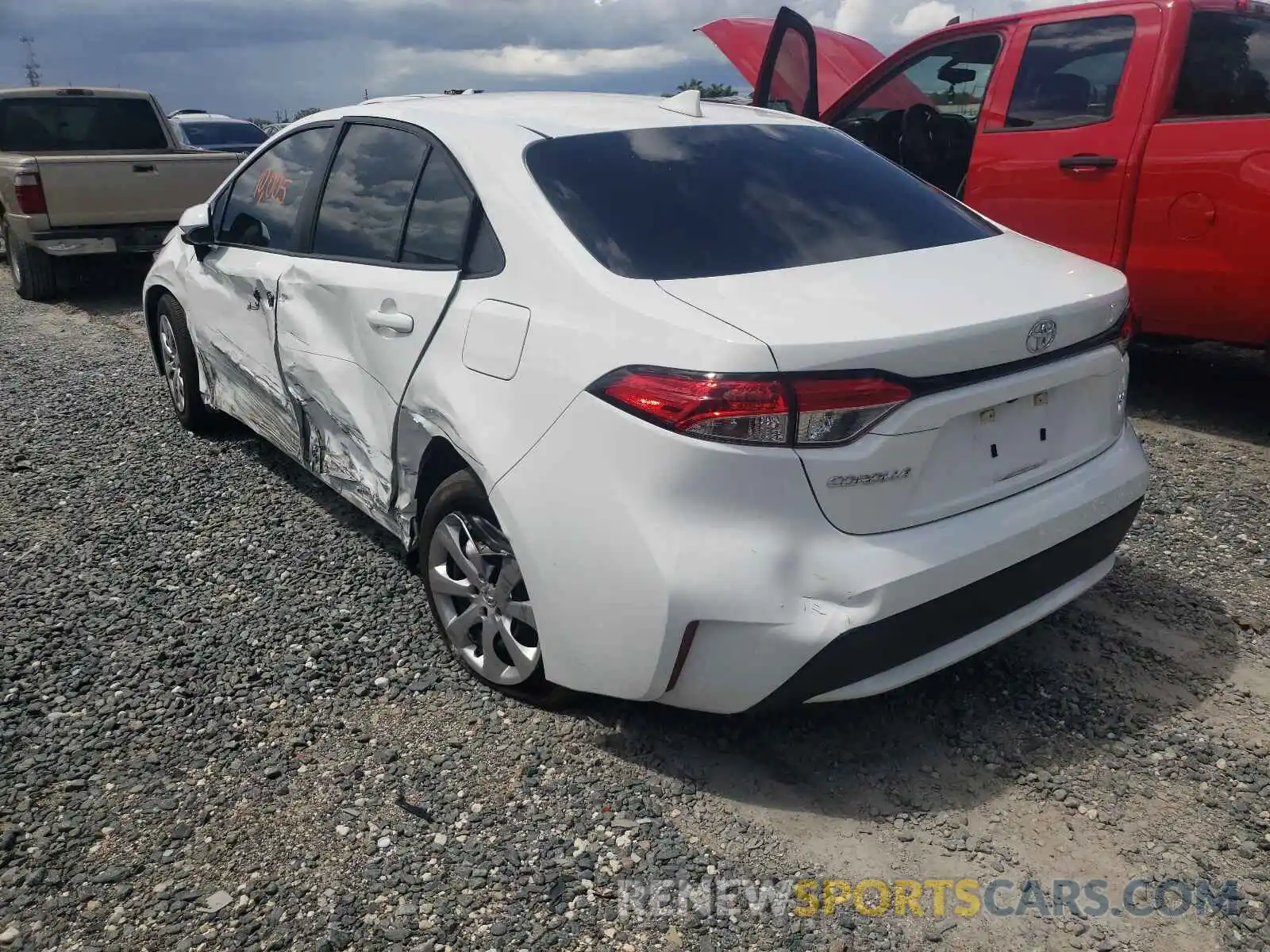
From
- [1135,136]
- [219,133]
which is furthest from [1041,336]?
[219,133]

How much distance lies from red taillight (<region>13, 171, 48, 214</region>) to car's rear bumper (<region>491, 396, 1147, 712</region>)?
773cm

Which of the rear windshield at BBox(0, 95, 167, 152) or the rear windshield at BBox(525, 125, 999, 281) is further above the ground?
the rear windshield at BBox(525, 125, 999, 281)

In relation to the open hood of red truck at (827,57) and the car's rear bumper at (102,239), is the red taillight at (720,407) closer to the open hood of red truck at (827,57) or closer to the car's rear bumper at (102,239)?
the open hood of red truck at (827,57)

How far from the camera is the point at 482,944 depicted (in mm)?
2213

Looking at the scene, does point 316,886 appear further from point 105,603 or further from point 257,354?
point 257,354

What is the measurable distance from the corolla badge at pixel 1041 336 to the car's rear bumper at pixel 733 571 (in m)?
0.36

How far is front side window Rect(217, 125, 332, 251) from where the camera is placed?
3951mm

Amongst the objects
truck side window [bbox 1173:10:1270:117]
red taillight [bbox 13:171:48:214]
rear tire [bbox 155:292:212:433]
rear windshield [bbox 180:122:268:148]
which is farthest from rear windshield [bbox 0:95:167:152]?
truck side window [bbox 1173:10:1270:117]

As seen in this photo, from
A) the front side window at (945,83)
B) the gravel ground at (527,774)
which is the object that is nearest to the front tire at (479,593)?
the gravel ground at (527,774)

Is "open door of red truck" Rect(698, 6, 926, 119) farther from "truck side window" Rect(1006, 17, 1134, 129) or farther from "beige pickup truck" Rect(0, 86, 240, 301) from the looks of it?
"beige pickup truck" Rect(0, 86, 240, 301)

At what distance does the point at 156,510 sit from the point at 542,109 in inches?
98.0

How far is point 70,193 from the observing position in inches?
338

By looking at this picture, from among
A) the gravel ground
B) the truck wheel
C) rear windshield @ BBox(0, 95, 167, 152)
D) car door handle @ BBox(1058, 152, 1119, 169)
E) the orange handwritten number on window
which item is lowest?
the truck wheel

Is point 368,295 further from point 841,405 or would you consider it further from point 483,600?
point 841,405
